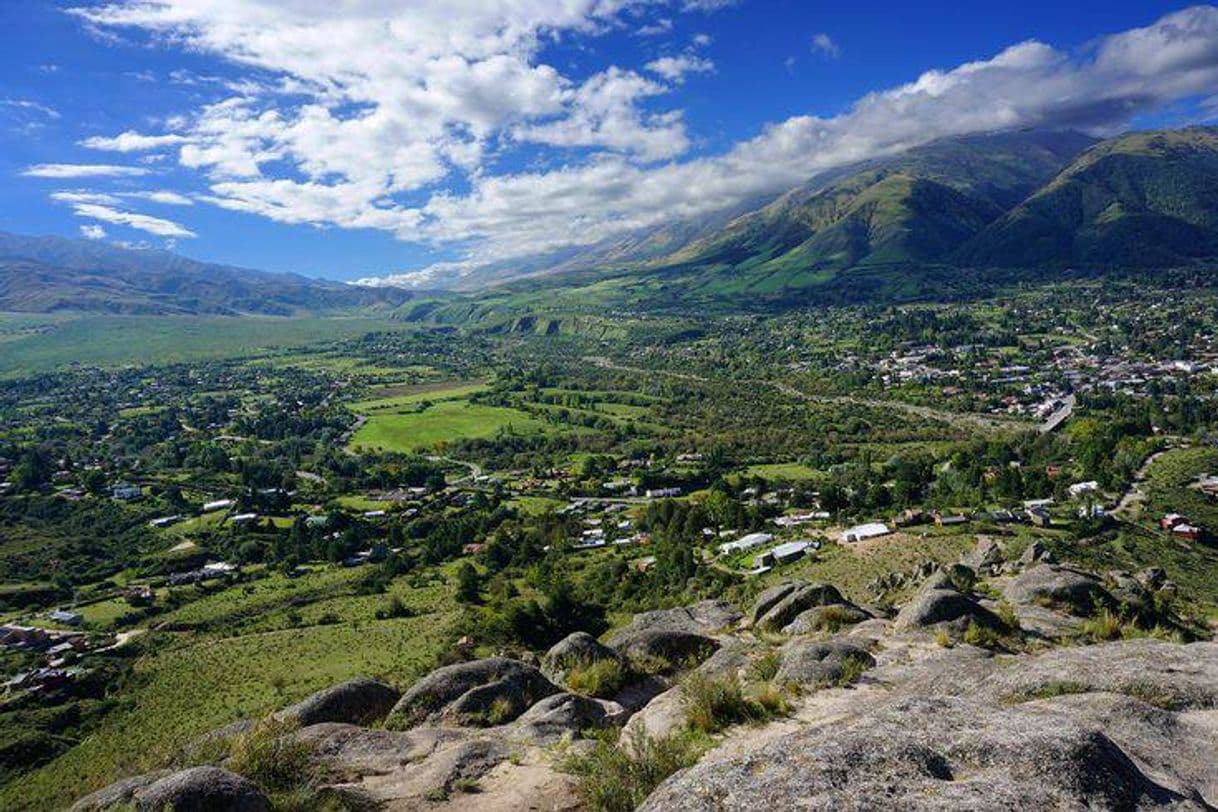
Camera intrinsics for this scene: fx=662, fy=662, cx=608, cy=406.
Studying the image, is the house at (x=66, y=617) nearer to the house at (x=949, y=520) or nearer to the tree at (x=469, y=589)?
the tree at (x=469, y=589)

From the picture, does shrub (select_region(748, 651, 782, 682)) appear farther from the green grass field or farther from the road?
the green grass field

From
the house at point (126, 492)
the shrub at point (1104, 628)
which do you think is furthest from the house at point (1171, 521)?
the house at point (126, 492)

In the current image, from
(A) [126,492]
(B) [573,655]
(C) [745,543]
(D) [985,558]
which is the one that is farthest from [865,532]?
(A) [126,492]

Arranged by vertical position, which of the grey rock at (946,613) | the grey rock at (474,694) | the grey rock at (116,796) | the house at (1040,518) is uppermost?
the grey rock at (116,796)

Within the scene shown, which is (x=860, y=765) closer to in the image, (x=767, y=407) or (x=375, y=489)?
(x=375, y=489)

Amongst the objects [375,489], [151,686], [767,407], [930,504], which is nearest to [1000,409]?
[767,407]
